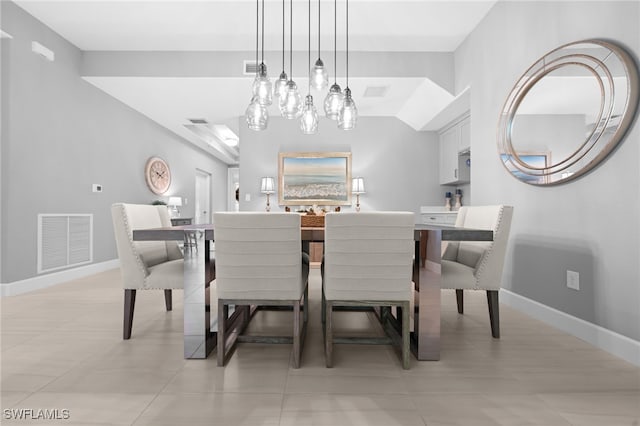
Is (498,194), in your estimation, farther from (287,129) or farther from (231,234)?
(287,129)

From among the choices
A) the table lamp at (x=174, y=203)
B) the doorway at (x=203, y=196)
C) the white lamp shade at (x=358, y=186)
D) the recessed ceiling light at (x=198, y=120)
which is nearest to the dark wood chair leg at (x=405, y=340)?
the white lamp shade at (x=358, y=186)

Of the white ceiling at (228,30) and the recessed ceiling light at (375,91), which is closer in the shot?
the white ceiling at (228,30)

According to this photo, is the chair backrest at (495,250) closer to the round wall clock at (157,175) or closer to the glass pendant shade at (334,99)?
the glass pendant shade at (334,99)

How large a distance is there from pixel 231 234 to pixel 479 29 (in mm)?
3347

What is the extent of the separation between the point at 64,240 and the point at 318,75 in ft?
11.6

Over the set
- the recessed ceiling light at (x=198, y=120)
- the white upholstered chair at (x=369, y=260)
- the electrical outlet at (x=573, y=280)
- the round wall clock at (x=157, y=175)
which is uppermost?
the recessed ceiling light at (x=198, y=120)

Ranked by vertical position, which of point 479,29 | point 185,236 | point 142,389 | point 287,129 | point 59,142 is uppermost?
point 479,29

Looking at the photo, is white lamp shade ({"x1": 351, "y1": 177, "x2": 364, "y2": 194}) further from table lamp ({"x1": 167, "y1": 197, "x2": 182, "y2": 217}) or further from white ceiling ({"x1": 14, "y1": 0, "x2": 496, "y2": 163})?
table lamp ({"x1": 167, "y1": 197, "x2": 182, "y2": 217})

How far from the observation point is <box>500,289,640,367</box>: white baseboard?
1.72m

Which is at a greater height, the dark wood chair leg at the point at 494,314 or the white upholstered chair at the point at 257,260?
the white upholstered chair at the point at 257,260

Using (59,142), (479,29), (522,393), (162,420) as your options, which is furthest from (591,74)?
(59,142)

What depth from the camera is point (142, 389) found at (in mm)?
1452

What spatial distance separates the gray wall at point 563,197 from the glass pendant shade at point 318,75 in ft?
5.57

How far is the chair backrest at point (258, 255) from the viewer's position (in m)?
1.57
